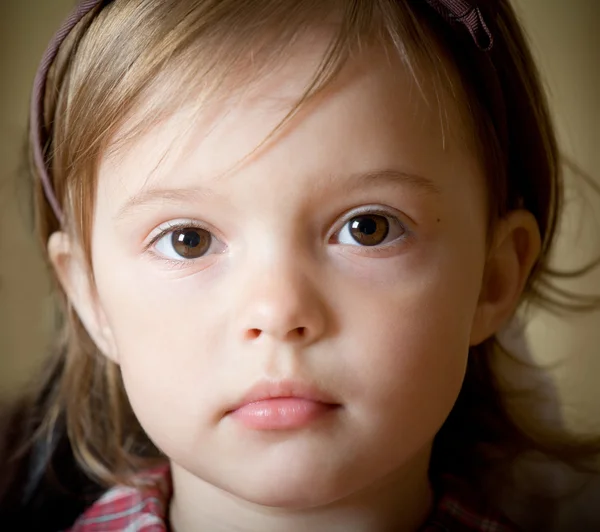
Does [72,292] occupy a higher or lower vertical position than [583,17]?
lower

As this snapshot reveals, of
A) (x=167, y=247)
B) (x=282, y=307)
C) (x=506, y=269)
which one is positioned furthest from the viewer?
(x=506, y=269)

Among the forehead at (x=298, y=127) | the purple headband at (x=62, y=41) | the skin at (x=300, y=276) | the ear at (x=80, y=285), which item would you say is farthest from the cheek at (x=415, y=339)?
the ear at (x=80, y=285)

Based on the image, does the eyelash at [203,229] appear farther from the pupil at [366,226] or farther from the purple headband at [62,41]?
the purple headband at [62,41]

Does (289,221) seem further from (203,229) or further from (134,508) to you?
(134,508)

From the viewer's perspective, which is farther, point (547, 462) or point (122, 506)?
point (547, 462)

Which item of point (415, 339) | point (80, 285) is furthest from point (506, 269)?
point (80, 285)

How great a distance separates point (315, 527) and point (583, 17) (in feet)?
2.66

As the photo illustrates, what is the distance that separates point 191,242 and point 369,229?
171mm

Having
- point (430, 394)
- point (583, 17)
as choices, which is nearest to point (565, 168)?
point (583, 17)

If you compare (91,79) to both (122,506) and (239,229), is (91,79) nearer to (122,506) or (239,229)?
(239,229)

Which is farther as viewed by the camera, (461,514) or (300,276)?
(461,514)

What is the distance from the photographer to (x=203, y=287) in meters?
0.76

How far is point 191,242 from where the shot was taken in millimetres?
792

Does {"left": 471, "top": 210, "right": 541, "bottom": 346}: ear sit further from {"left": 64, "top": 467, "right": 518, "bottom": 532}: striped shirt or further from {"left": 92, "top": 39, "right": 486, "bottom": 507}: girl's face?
{"left": 64, "top": 467, "right": 518, "bottom": 532}: striped shirt
